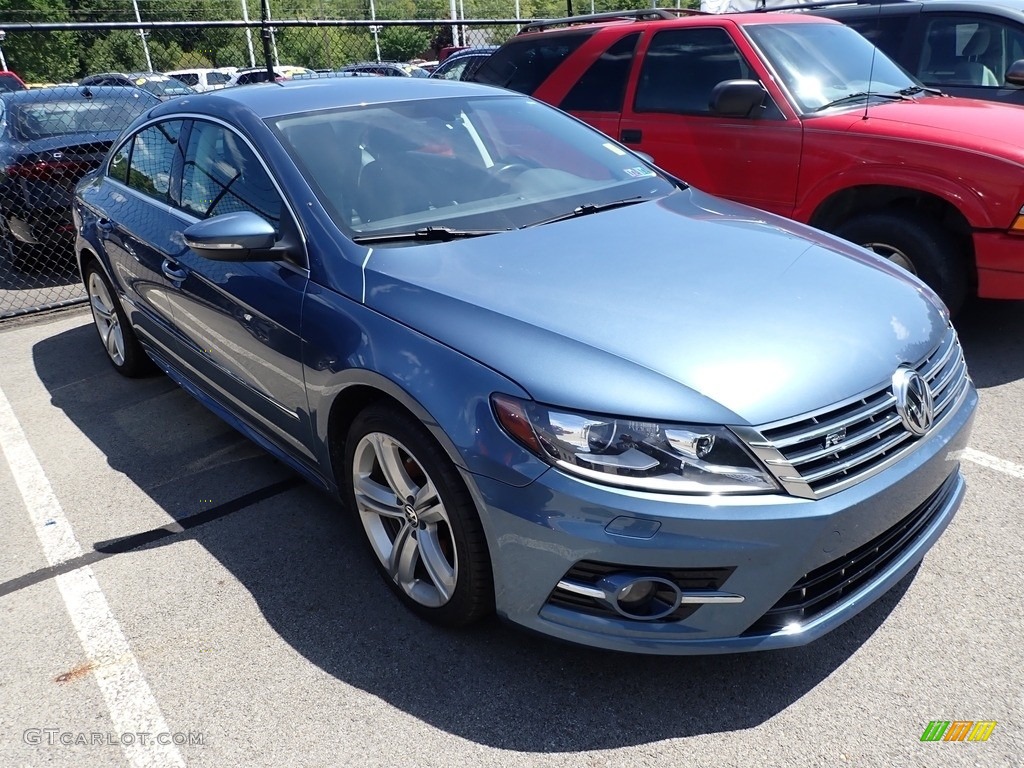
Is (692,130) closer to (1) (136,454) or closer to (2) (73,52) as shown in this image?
(1) (136,454)

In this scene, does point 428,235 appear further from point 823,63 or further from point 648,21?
point 648,21

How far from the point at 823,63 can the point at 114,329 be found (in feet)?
15.2

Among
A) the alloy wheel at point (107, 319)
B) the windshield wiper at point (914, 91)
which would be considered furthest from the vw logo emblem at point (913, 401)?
the alloy wheel at point (107, 319)

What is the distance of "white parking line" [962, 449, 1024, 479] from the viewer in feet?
11.1

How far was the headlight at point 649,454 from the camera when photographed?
6.76 feet

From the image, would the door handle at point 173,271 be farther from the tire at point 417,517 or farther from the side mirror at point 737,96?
the side mirror at point 737,96

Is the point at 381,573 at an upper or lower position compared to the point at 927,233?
lower

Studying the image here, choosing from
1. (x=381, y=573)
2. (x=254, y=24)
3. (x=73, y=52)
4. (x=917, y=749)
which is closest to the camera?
(x=917, y=749)

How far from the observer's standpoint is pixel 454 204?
3107 millimetres

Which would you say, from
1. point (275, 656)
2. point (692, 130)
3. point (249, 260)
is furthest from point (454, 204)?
point (692, 130)

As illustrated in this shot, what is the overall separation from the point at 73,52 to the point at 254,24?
39311 mm

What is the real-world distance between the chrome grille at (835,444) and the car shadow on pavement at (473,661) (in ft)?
2.12

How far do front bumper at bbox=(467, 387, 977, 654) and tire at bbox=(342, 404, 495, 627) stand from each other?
9 cm
